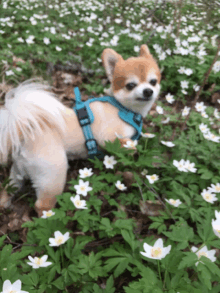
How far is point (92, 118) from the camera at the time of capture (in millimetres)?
2061

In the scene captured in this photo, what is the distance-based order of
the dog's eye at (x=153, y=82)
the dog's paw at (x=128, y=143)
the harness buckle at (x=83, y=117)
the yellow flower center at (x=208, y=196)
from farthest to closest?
the dog's eye at (x=153, y=82) → the harness buckle at (x=83, y=117) → the dog's paw at (x=128, y=143) → the yellow flower center at (x=208, y=196)

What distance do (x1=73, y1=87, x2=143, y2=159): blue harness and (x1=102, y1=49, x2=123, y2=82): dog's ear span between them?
32cm

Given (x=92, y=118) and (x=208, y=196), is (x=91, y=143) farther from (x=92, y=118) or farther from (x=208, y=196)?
(x=208, y=196)

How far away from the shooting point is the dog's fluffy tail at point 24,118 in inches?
66.5

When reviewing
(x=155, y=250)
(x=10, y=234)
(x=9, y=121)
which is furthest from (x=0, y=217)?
(x=155, y=250)

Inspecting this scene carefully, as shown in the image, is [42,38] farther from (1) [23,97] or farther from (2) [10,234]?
(2) [10,234]

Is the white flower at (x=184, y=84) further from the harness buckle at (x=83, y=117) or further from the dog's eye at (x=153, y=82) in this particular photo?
the harness buckle at (x=83, y=117)

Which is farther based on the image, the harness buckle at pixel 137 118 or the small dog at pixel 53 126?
the harness buckle at pixel 137 118

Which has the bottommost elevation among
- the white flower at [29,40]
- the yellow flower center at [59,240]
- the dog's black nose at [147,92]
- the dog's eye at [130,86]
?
the yellow flower center at [59,240]

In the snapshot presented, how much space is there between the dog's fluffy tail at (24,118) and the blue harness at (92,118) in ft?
0.74

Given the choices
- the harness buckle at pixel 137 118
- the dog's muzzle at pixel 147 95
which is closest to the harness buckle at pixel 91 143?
the harness buckle at pixel 137 118

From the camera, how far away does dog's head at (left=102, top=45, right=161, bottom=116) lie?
2.05 metres

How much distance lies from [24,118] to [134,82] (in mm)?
1074

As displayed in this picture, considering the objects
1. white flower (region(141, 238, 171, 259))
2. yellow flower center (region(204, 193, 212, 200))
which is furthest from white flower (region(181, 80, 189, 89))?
white flower (region(141, 238, 171, 259))
